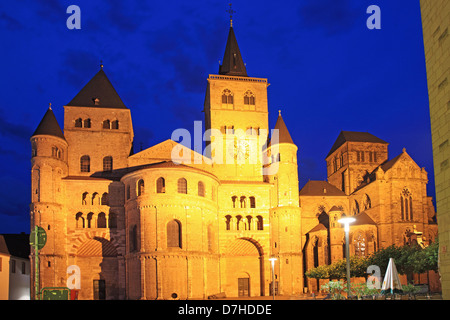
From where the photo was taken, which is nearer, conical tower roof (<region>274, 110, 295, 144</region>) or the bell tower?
conical tower roof (<region>274, 110, 295, 144</region>)

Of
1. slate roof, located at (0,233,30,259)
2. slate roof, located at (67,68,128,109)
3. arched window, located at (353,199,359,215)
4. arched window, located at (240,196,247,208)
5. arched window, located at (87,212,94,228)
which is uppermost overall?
slate roof, located at (67,68,128,109)

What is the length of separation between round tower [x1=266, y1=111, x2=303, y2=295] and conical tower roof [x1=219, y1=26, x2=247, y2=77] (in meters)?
13.3

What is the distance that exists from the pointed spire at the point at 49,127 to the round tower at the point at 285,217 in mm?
25249

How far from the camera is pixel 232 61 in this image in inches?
2854

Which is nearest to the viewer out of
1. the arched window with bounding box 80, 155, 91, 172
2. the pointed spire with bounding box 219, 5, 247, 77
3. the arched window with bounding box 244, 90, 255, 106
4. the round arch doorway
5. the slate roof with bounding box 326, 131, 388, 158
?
the arched window with bounding box 80, 155, 91, 172

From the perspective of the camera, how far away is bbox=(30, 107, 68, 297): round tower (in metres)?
52.9

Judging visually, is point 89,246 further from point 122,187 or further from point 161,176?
point 161,176

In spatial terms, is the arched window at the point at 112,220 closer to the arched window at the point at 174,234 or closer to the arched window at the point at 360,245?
the arched window at the point at 174,234

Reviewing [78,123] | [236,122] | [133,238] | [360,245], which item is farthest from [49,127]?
[360,245]

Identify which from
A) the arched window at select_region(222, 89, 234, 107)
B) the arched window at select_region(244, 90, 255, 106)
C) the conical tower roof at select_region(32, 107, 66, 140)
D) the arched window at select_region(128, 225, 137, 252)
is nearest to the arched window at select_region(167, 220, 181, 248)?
the arched window at select_region(128, 225, 137, 252)

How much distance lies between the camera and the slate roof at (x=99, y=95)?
62156 millimetres

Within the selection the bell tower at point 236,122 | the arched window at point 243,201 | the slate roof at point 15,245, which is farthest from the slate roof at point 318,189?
the slate roof at point 15,245

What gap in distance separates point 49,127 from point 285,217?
2851 centimetres

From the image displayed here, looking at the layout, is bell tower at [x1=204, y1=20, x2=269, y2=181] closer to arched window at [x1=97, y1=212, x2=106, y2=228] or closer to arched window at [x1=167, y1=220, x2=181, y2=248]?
arched window at [x1=167, y1=220, x2=181, y2=248]
